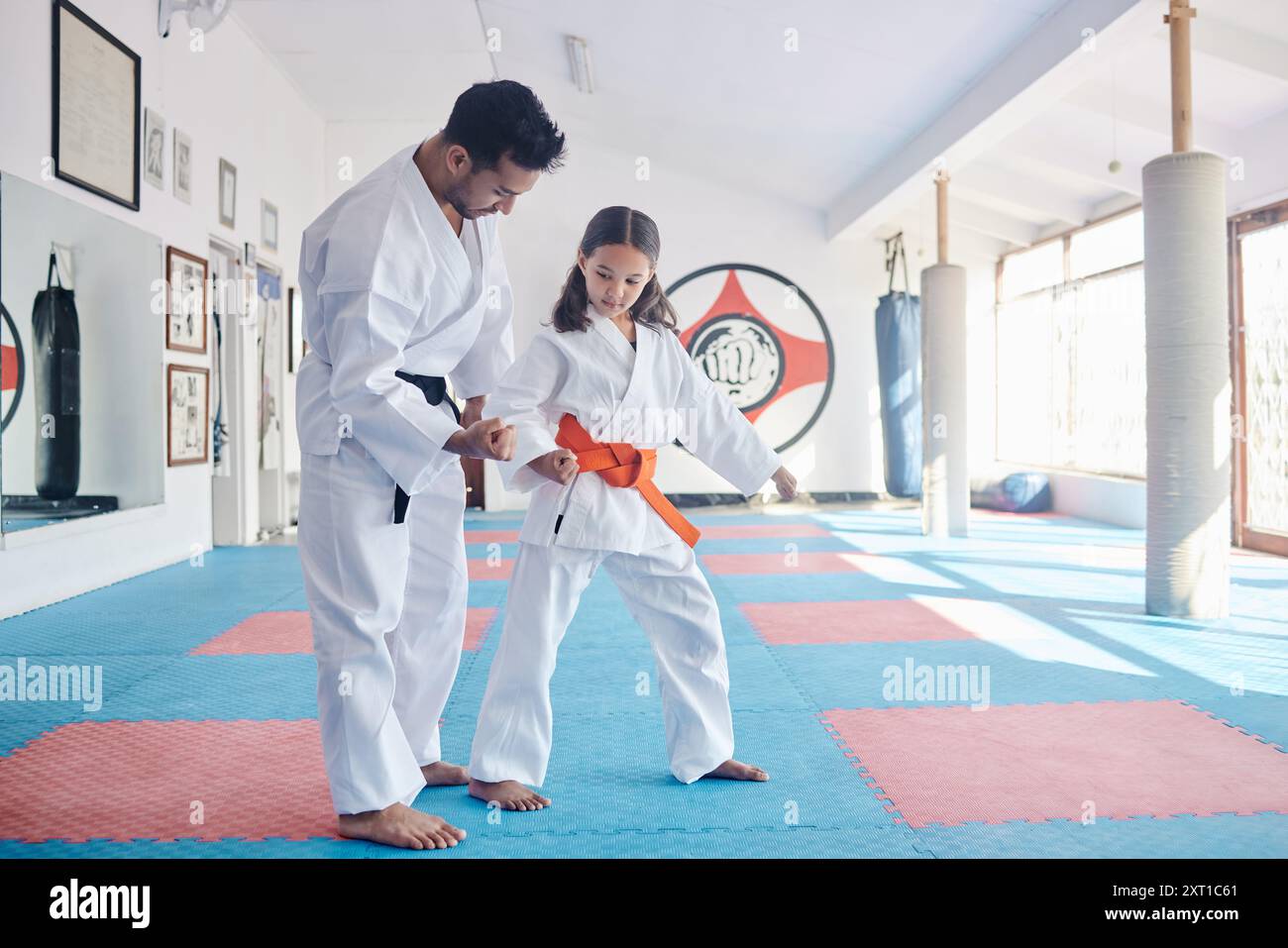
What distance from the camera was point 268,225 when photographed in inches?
296

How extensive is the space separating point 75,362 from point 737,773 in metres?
4.06

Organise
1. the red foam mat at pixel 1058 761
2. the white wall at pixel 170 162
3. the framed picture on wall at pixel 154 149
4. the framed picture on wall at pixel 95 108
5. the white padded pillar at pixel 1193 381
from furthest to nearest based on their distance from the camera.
→ 1. the framed picture on wall at pixel 154 149
2. the framed picture on wall at pixel 95 108
3. the white wall at pixel 170 162
4. the white padded pillar at pixel 1193 381
5. the red foam mat at pixel 1058 761

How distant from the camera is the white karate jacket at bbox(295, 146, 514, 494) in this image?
1767 mm

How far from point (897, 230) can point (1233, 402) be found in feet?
13.2

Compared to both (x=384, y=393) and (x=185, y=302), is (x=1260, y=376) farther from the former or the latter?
(x=185, y=302)

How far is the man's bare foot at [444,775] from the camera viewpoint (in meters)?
2.28

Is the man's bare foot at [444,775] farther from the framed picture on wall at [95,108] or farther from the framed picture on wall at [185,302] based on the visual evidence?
the framed picture on wall at [185,302]

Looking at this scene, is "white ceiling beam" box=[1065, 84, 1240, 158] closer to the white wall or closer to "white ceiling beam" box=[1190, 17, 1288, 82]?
"white ceiling beam" box=[1190, 17, 1288, 82]

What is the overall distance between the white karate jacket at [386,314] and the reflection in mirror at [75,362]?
113 inches

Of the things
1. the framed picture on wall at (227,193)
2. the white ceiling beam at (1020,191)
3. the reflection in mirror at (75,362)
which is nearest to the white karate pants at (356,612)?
the reflection in mirror at (75,362)

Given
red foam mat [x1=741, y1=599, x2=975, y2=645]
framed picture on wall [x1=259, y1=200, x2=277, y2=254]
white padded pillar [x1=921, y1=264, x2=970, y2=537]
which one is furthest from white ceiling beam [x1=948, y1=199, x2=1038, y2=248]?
framed picture on wall [x1=259, y1=200, x2=277, y2=254]

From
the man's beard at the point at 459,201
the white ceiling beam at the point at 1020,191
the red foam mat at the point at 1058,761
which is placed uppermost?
the white ceiling beam at the point at 1020,191

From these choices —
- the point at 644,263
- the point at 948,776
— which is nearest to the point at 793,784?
the point at 948,776
